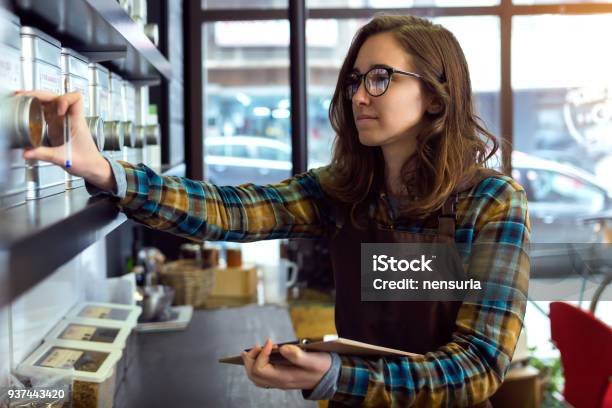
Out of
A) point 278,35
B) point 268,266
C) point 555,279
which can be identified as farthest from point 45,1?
point 555,279

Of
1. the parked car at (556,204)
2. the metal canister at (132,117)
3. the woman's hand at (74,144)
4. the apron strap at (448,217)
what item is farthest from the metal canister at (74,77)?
the parked car at (556,204)

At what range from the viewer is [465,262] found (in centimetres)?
129

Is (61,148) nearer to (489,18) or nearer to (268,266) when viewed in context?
(268,266)

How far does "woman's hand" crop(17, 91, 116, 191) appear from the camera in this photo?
81 centimetres

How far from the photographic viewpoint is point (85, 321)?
165 centimetres

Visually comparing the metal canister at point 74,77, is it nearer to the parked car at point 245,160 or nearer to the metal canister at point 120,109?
the metal canister at point 120,109

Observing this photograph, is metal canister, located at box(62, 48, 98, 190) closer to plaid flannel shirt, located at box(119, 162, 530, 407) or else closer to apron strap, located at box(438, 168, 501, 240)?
plaid flannel shirt, located at box(119, 162, 530, 407)

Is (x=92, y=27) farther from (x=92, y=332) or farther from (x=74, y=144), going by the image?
(x=92, y=332)

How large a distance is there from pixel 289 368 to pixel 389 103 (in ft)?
1.79

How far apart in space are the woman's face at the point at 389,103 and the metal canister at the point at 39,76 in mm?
585

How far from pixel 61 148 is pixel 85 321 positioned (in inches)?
34.9

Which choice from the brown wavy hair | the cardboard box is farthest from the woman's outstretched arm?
the cardboard box


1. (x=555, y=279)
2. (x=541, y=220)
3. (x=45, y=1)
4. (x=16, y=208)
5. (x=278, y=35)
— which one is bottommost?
(x=555, y=279)

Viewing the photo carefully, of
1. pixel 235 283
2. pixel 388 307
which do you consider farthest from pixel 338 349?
pixel 235 283
